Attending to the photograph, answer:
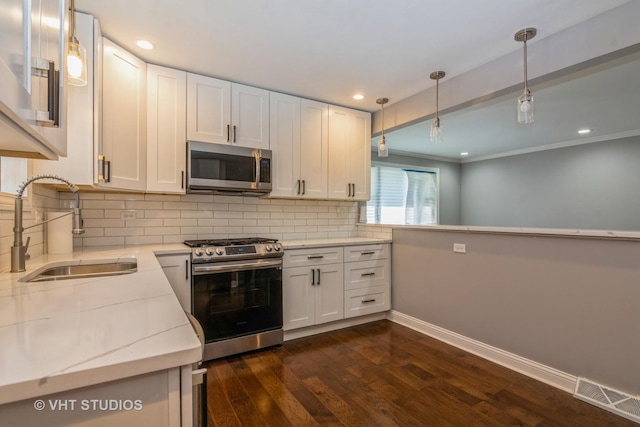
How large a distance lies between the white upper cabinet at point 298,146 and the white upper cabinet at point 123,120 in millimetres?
1112

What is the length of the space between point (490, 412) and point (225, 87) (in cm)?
313

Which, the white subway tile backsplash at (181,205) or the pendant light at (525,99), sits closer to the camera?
the pendant light at (525,99)

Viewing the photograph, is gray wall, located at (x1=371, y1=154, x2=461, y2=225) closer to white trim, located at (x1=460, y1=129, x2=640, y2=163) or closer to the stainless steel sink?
white trim, located at (x1=460, y1=129, x2=640, y2=163)

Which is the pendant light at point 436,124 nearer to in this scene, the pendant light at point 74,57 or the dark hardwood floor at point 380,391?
the dark hardwood floor at point 380,391

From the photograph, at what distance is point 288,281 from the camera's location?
2.82m

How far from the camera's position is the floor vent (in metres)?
1.75

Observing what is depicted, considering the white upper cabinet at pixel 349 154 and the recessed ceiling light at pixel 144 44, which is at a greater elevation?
the recessed ceiling light at pixel 144 44

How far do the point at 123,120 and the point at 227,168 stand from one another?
824mm

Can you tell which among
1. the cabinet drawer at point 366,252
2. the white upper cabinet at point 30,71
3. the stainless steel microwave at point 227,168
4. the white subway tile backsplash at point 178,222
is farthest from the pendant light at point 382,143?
the white upper cabinet at point 30,71

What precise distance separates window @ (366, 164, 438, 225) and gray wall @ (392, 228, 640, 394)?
2.01 metres

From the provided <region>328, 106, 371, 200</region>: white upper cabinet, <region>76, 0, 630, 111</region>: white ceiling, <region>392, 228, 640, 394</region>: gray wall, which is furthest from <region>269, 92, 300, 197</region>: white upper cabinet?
<region>392, 228, 640, 394</region>: gray wall

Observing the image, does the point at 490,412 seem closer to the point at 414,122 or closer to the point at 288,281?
the point at 288,281

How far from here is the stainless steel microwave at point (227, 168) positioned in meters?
2.58

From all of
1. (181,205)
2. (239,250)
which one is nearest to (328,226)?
(239,250)
